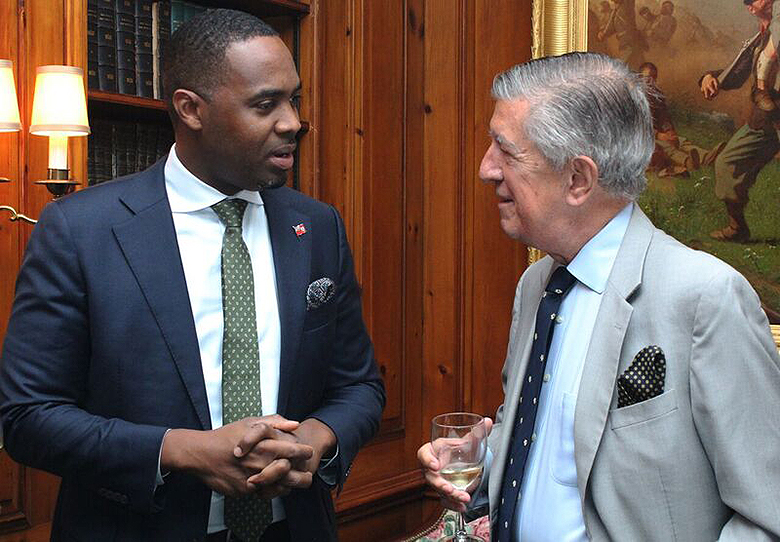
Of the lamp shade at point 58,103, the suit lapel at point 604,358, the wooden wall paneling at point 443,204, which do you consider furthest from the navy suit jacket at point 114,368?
the wooden wall paneling at point 443,204

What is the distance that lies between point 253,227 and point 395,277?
6.63 ft

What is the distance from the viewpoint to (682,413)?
1.66 m

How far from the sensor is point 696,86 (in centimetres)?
350

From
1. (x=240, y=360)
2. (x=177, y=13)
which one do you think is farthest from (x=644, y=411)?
(x=177, y=13)

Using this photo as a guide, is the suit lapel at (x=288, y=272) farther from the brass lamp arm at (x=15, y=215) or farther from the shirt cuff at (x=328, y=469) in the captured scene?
the brass lamp arm at (x=15, y=215)

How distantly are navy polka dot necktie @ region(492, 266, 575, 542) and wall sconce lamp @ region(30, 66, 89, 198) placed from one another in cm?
160

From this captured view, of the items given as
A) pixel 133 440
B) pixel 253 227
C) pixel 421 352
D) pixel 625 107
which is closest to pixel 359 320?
pixel 253 227

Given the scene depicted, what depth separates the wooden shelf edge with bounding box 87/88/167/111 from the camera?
10.5 ft

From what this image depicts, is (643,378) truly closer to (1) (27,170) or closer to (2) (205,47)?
(2) (205,47)

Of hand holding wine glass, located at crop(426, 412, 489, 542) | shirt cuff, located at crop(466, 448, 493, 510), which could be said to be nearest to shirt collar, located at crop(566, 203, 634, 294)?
hand holding wine glass, located at crop(426, 412, 489, 542)

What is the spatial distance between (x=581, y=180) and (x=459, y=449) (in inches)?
22.5

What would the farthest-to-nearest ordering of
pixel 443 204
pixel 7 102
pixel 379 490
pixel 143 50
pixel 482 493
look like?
pixel 443 204, pixel 379 490, pixel 143 50, pixel 7 102, pixel 482 493

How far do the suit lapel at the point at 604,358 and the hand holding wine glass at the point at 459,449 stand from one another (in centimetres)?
19

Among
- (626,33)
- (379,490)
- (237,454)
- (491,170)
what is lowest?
(379,490)
